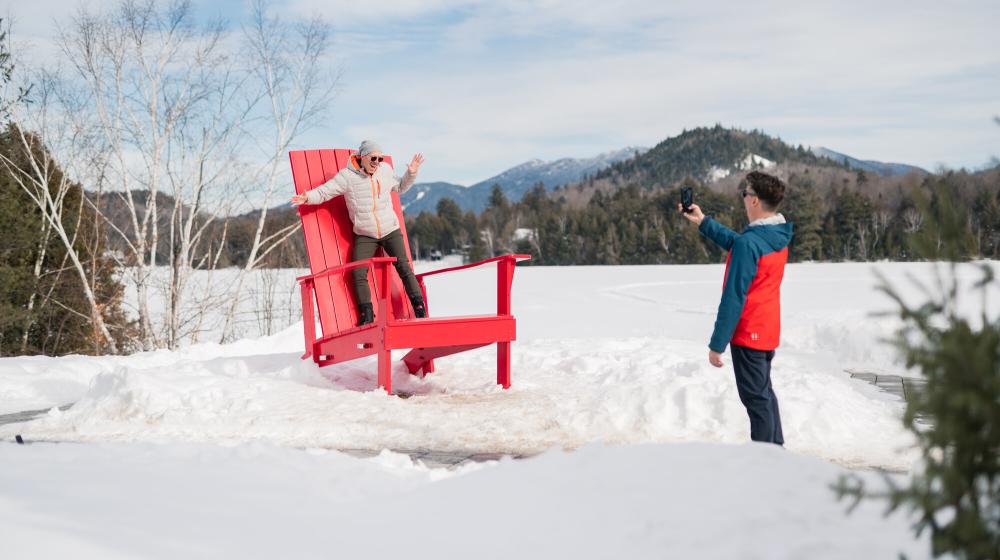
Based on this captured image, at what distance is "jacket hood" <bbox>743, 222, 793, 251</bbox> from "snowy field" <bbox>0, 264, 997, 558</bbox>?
0.62 m

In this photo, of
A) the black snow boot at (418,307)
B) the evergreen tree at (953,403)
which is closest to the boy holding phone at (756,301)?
the evergreen tree at (953,403)

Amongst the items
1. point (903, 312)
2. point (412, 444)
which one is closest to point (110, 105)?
point (412, 444)

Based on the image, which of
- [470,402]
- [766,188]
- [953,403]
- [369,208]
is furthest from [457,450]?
[953,403]

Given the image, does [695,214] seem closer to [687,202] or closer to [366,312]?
[687,202]

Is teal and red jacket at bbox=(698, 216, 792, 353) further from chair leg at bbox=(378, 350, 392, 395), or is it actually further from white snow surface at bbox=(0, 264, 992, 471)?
chair leg at bbox=(378, 350, 392, 395)

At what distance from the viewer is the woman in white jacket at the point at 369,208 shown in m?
6.77

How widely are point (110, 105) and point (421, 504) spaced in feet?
35.6

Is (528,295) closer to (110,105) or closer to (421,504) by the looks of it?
(110,105)

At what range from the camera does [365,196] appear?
6.84 meters

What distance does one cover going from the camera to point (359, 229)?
22.7 feet

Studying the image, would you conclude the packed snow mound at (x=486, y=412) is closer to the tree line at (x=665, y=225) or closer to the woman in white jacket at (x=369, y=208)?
the woman in white jacket at (x=369, y=208)

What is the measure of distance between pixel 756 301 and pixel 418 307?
3620 millimetres

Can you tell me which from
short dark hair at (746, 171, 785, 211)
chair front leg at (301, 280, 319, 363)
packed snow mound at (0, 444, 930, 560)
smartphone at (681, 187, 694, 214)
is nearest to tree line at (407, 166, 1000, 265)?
chair front leg at (301, 280, 319, 363)

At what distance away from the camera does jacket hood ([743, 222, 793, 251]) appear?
365cm
